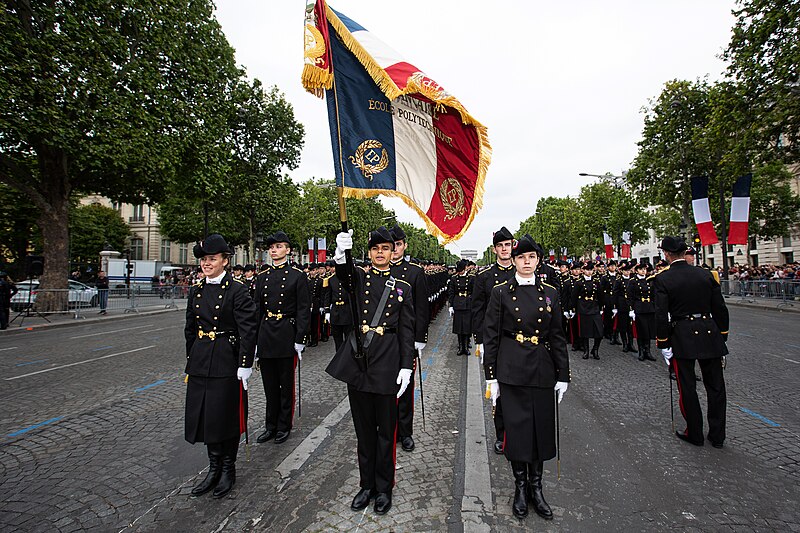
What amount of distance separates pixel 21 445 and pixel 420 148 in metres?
5.64

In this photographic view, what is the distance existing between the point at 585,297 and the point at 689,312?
183 inches

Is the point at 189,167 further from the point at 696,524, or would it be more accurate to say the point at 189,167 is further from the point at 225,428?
the point at 696,524

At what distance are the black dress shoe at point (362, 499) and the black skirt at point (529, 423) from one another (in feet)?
3.83

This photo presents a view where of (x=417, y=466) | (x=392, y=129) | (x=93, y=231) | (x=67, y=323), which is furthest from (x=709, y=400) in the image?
(x=93, y=231)

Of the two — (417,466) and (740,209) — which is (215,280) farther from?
(740,209)

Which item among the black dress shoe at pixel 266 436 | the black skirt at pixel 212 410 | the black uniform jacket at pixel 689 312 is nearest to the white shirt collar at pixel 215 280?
the black skirt at pixel 212 410

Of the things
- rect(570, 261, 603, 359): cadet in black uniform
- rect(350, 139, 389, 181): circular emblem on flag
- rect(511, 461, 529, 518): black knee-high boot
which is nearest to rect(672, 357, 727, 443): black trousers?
rect(511, 461, 529, 518): black knee-high boot

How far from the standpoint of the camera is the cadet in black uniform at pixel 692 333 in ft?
14.9

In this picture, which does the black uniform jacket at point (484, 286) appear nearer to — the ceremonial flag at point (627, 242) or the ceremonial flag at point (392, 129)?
the ceremonial flag at point (392, 129)

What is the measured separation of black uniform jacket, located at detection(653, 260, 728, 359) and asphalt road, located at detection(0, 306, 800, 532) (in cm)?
111

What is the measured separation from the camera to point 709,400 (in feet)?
15.0

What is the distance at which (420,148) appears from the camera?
166 inches

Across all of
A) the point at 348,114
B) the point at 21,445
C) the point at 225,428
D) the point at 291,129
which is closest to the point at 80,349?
the point at 21,445

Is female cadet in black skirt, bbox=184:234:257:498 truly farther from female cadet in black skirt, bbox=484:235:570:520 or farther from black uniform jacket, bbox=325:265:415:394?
female cadet in black skirt, bbox=484:235:570:520
